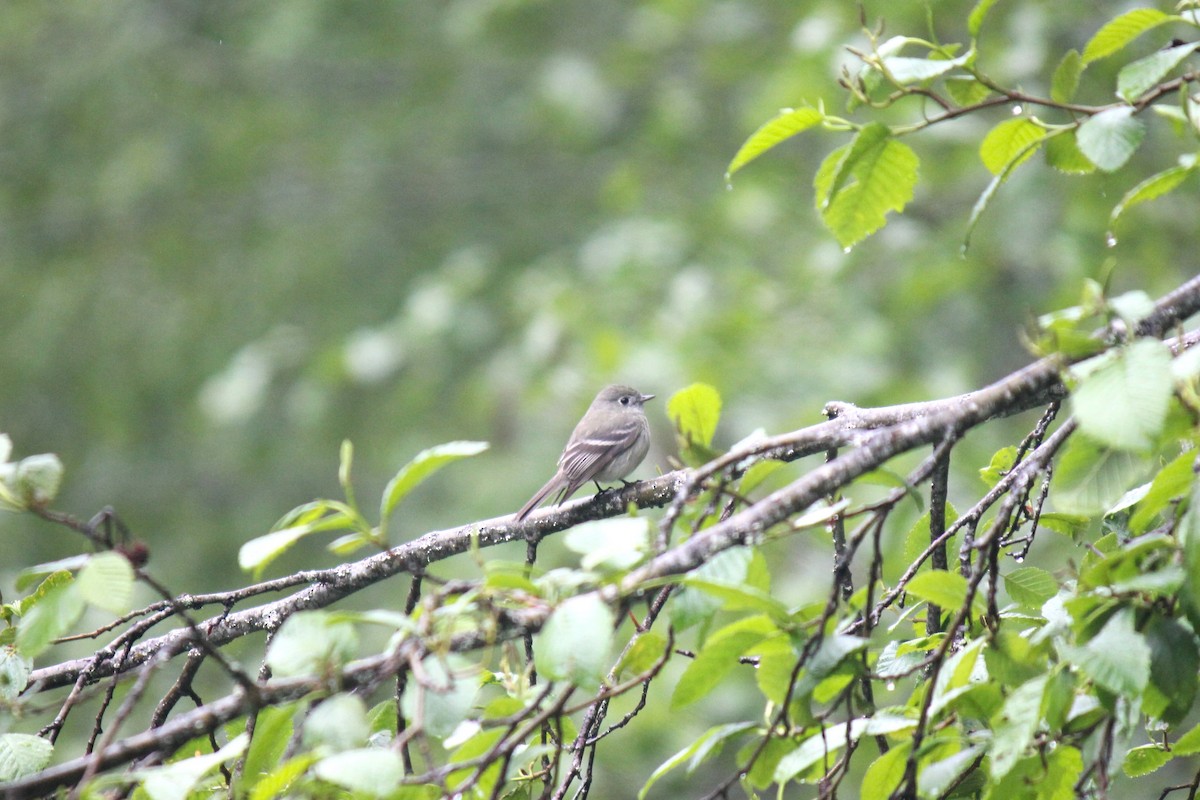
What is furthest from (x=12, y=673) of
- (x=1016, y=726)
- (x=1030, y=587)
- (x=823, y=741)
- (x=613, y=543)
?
(x=1030, y=587)

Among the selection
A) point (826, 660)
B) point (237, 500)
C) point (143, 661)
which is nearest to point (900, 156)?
point (826, 660)

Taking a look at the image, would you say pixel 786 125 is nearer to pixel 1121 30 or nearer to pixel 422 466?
pixel 1121 30

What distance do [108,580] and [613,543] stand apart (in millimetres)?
664

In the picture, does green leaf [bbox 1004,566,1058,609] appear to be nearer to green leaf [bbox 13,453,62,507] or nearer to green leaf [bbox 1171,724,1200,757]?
green leaf [bbox 1171,724,1200,757]

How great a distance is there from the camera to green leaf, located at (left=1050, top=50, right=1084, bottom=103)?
2.10 m

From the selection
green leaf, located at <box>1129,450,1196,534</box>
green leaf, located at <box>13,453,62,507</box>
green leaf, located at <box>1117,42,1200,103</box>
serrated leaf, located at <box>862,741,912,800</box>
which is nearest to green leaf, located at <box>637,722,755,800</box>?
serrated leaf, located at <box>862,741,912,800</box>

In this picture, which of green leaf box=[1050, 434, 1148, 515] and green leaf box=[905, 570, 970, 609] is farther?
green leaf box=[905, 570, 970, 609]

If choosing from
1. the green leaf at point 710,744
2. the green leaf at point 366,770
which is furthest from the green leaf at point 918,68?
the green leaf at point 366,770

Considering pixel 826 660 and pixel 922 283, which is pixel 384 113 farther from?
pixel 826 660

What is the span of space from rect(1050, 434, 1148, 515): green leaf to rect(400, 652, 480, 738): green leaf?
832 millimetres

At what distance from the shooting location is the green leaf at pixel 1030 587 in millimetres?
2150

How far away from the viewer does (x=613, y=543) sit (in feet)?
5.15

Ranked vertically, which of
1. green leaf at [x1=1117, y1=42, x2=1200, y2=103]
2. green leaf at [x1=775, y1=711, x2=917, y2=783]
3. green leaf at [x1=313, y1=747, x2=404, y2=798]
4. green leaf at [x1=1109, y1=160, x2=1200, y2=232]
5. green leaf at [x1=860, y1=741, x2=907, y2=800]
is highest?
green leaf at [x1=1117, y1=42, x2=1200, y2=103]

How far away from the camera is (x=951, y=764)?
1651 mm
